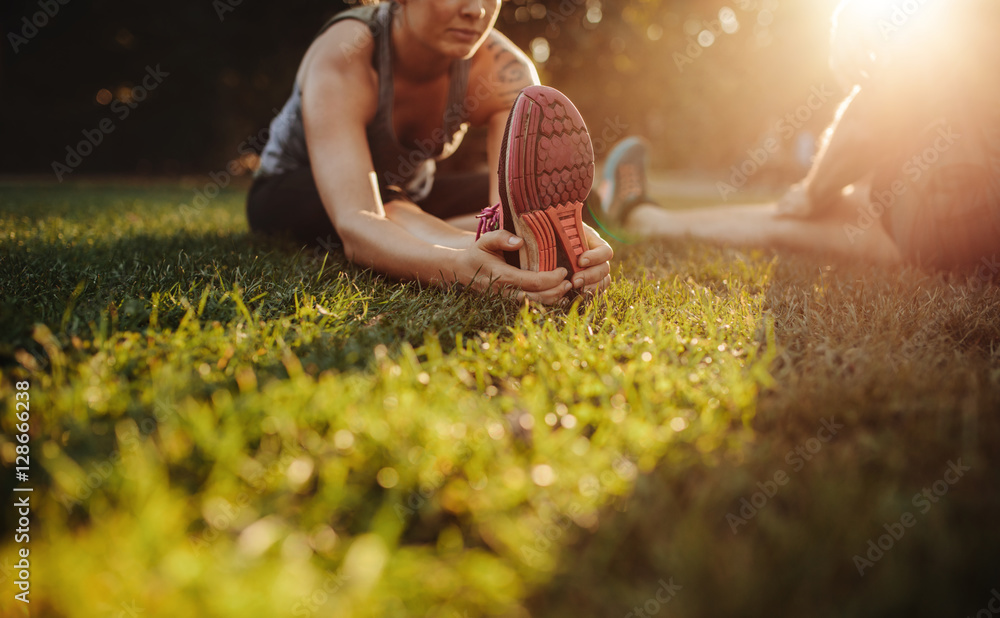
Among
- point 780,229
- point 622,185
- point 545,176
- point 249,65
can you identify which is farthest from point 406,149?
point 249,65

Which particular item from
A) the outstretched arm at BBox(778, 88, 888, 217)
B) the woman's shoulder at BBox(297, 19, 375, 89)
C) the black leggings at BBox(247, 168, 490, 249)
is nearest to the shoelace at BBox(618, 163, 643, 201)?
the outstretched arm at BBox(778, 88, 888, 217)

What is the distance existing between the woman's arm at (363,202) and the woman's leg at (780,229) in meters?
1.61

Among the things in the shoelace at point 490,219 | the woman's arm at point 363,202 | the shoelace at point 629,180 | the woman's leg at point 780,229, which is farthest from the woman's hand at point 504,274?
the shoelace at point 629,180

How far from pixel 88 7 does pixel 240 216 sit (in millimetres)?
7862

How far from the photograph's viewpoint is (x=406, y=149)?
2.52 m

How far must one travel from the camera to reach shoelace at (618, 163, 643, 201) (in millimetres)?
3568

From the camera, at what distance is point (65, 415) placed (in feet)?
3.05

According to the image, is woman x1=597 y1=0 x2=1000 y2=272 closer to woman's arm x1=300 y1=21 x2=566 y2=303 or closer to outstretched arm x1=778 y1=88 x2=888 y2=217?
outstretched arm x1=778 y1=88 x2=888 y2=217

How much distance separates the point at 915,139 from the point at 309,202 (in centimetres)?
237

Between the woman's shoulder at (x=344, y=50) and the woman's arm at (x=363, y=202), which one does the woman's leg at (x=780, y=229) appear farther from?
the woman's shoulder at (x=344, y=50)

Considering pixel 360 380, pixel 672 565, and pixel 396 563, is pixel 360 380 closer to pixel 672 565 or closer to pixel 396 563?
pixel 396 563

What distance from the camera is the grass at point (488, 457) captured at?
686 mm

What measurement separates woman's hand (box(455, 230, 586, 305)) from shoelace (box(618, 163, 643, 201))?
2.11 metres

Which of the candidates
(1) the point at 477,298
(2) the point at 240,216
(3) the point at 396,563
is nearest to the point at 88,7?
(2) the point at 240,216
